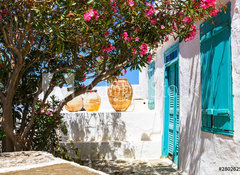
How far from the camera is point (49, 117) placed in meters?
4.65

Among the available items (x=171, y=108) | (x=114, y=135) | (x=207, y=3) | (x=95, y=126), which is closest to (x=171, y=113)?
(x=171, y=108)

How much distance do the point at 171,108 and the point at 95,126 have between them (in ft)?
6.78

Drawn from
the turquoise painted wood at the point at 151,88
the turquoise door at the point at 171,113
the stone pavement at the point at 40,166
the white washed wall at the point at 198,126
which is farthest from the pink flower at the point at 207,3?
the turquoise painted wood at the point at 151,88

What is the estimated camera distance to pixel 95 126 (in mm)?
6934

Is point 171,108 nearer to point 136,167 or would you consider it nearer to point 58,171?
point 136,167

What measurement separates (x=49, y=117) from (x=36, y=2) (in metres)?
2.29

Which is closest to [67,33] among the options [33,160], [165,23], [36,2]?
[36,2]

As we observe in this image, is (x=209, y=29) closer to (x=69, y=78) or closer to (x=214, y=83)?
(x=214, y=83)

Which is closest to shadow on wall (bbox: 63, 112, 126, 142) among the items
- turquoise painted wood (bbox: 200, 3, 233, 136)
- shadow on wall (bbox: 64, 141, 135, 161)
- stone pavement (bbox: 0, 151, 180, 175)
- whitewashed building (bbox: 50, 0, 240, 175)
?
whitewashed building (bbox: 50, 0, 240, 175)

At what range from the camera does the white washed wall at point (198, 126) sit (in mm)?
3199

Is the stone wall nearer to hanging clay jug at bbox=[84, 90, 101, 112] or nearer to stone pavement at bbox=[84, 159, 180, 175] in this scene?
stone pavement at bbox=[84, 159, 180, 175]

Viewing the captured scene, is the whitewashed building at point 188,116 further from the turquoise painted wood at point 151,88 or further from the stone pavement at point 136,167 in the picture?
the stone pavement at point 136,167

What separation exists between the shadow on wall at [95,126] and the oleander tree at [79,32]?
1.91 m

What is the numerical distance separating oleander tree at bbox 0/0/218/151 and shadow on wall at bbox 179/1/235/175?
82 cm
